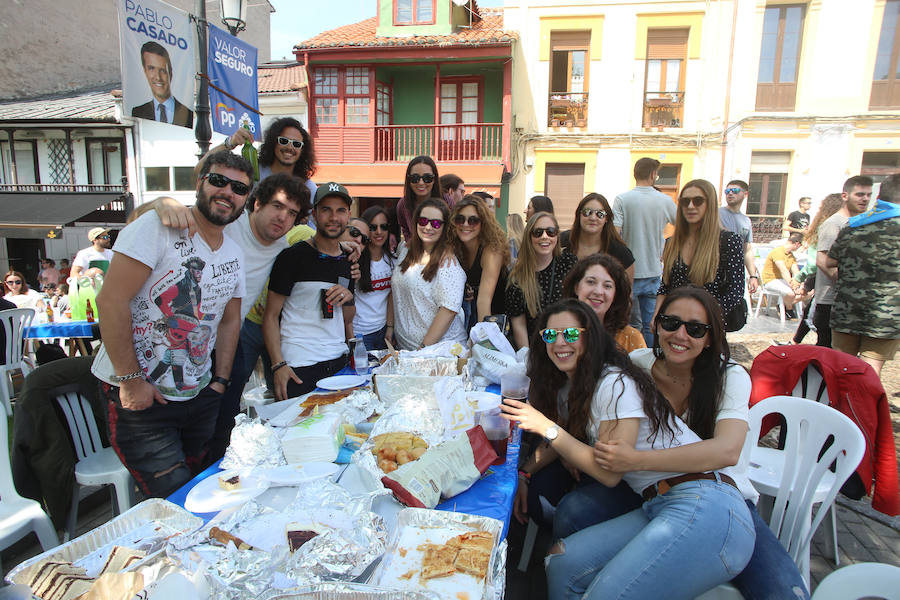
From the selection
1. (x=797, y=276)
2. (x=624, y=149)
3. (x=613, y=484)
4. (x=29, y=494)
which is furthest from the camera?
(x=624, y=149)

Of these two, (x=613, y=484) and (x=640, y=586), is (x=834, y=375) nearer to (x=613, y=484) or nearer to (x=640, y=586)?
Answer: (x=613, y=484)

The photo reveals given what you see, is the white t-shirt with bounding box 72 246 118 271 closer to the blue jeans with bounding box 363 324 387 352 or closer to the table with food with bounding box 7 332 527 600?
the blue jeans with bounding box 363 324 387 352

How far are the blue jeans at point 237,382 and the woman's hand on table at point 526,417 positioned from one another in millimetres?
1438

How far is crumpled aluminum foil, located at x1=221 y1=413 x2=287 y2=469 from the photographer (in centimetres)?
165

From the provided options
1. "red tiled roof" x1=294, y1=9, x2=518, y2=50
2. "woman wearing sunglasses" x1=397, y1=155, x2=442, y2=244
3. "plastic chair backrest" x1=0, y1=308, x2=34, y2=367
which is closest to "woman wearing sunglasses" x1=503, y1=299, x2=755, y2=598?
"woman wearing sunglasses" x1=397, y1=155, x2=442, y2=244

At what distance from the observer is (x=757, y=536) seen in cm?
180

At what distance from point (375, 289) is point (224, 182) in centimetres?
131

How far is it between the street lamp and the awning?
9937 mm

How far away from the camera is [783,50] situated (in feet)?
40.6

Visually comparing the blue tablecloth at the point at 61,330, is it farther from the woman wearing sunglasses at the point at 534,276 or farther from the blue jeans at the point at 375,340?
the woman wearing sunglasses at the point at 534,276

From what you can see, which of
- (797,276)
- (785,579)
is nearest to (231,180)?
(785,579)

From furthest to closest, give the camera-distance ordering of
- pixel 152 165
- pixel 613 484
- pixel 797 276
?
pixel 152 165, pixel 797 276, pixel 613 484

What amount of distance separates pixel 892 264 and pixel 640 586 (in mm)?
3492

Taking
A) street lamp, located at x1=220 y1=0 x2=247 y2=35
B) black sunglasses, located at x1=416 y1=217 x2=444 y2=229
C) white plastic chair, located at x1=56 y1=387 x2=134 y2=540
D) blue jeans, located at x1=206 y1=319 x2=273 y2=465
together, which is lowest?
white plastic chair, located at x1=56 y1=387 x2=134 y2=540
